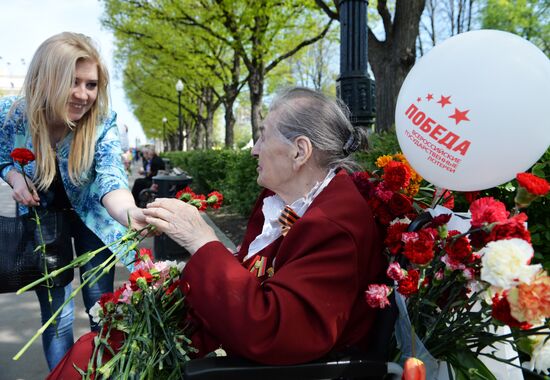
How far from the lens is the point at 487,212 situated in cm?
120

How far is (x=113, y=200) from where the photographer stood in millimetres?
2291

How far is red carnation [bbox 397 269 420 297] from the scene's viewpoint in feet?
4.28

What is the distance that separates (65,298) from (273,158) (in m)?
1.54

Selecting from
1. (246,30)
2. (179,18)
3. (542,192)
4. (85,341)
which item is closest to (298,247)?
(542,192)

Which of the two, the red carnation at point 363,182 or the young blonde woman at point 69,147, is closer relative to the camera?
the red carnation at point 363,182

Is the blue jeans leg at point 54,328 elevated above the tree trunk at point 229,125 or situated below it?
below

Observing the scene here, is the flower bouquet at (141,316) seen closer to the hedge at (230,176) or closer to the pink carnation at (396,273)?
the pink carnation at (396,273)

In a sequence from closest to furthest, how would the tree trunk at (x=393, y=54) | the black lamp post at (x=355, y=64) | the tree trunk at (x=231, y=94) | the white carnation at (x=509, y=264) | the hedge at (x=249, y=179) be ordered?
the white carnation at (x=509, y=264), the hedge at (x=249, y=179), the black lamp post at (x=355, y=64), the tree trunk at (x=393, y=54), the tree trunk at (x=231, y=94)

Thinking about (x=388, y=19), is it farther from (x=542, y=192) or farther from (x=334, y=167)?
(x=542, y=192)

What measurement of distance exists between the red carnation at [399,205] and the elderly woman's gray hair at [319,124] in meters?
0.29

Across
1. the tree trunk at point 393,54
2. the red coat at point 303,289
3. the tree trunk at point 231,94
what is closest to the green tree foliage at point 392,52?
the tree trunk at point 393,54

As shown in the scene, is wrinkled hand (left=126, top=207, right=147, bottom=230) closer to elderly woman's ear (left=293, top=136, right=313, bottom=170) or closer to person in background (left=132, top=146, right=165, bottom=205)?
elderly woman's ear (left=293, top=136, right=313, bottom=170)

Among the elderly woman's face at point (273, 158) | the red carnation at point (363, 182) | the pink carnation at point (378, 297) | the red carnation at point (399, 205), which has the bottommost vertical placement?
the pink carnation at point (378, 297)

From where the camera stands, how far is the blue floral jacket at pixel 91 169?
2311 millimetres
